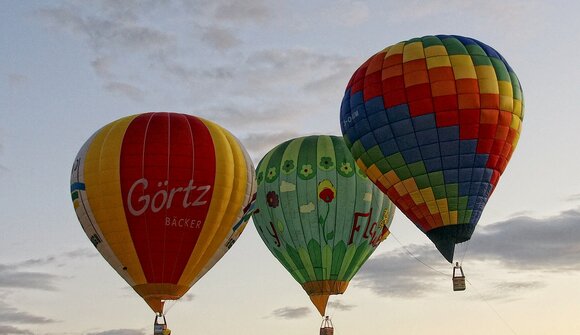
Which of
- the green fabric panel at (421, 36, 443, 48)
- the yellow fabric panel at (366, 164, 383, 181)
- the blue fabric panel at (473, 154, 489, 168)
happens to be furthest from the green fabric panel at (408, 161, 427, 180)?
the green fabric panel at (421, 36, 443, 48)

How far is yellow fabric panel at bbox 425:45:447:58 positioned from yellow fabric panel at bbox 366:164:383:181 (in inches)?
175

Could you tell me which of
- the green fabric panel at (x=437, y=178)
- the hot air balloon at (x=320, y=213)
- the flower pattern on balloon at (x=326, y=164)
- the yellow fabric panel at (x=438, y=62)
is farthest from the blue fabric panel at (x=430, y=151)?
the flower pattern on balloon at (x=326, y=164)

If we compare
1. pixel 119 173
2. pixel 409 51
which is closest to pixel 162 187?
pixel 119 173

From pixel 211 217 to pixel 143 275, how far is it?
10.7ft

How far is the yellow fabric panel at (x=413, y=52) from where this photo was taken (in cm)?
3312

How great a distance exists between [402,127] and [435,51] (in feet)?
10.1

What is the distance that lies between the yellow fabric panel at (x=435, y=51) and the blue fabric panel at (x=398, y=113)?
7.12 ft

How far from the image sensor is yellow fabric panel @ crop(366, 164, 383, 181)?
33.7m

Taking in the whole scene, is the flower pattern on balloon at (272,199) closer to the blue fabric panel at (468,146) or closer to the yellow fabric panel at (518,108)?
Result: the blue fabric panel at (468,146)

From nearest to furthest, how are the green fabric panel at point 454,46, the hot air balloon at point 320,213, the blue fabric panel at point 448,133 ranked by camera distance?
the blue fabric panel at point 448,133
the green fabric panel at point 454,46
the hot air balloon at point 320,213

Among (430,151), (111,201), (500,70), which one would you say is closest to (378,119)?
(430,151)

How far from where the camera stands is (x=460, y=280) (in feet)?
106

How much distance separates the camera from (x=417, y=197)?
108 ft

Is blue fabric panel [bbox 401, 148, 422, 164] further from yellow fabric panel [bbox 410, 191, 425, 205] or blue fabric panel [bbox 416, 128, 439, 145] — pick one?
yellow fabric panel [bbox 410, 191, 425, 205]
